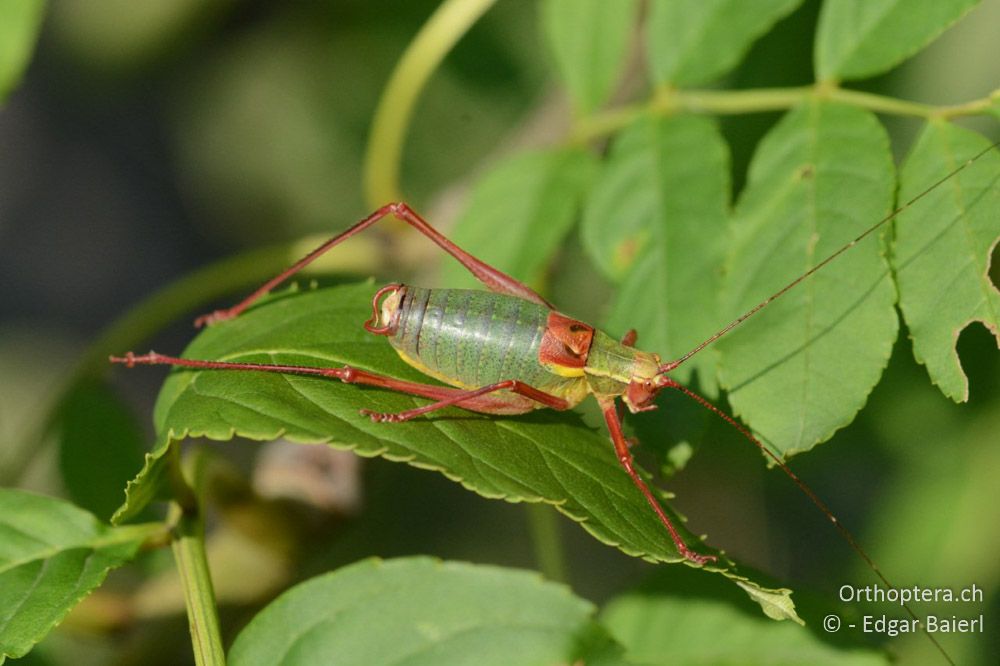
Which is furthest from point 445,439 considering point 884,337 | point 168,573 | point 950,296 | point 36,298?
point 36,298

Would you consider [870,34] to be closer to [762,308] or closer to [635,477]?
[762,308]

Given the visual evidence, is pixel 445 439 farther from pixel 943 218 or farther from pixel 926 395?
pixel 926 395

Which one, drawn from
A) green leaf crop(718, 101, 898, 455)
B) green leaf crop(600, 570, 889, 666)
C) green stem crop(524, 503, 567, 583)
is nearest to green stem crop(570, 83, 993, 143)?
green leaf crop(718, 101, 898, 455)

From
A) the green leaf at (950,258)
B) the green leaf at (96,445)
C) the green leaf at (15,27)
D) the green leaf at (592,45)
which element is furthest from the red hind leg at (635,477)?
the green leaf at (15,27)

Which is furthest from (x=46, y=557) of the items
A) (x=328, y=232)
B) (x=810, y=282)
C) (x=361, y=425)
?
(x=328, y=232)

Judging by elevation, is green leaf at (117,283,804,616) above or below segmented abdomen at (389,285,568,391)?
below

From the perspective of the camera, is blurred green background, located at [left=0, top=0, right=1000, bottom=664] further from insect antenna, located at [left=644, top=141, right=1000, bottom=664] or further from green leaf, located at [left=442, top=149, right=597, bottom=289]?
green leaf, located at [left=442, top=149, right=597, bottom=289]
